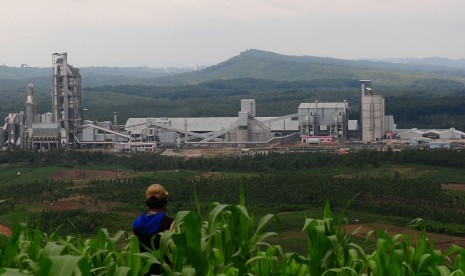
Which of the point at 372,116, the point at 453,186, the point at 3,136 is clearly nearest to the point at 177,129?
the point at 3,136

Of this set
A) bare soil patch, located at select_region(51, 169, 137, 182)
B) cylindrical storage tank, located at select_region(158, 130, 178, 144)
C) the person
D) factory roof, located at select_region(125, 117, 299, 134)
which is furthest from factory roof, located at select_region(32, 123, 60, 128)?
the person

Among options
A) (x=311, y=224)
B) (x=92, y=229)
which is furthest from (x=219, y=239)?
(x=92, y=229)

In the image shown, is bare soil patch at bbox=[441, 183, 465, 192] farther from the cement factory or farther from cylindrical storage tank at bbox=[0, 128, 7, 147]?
cylindrical storage tank at bbox=[0, 128, 7, 147]

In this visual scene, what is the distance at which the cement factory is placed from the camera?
261ft

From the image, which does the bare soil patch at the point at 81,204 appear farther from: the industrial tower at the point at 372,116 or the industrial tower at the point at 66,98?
the industrial tower at the point at 372,116

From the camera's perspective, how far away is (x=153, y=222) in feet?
34.6

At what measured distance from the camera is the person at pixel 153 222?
10383 mm

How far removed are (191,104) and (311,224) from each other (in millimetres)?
128143

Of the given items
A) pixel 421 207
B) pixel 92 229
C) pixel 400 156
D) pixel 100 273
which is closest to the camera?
pixel 100 273

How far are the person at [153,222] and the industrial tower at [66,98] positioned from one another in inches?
2681

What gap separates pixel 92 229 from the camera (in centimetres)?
3934

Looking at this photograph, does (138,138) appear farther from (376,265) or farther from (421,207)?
(376,265)

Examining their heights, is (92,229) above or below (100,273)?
below

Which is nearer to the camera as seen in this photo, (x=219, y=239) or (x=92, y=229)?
(x=219, y=239)
